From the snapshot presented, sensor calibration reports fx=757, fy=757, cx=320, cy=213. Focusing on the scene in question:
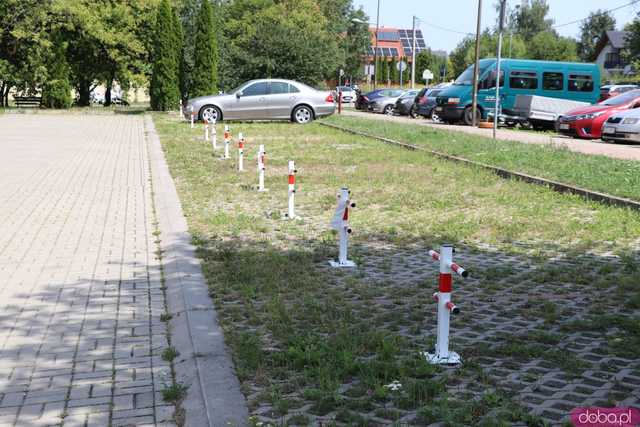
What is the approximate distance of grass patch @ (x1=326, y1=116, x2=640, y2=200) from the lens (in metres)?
11.4

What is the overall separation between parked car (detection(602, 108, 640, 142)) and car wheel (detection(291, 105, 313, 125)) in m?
10.5

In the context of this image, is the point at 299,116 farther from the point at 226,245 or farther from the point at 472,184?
the point at 226,245

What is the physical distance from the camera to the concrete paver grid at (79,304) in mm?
4078

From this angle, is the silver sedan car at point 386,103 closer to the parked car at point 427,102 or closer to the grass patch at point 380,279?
the parked car at point 427,102

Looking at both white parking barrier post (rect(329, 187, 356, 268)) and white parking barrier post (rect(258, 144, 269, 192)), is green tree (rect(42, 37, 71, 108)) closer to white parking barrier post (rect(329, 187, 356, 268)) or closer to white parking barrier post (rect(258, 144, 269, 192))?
white parking barrier post (rect(258, 144, 269, 192))

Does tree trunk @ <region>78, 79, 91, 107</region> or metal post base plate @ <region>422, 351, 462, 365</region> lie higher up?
tree trunk @ <region>78, 79, 91, 107</region>


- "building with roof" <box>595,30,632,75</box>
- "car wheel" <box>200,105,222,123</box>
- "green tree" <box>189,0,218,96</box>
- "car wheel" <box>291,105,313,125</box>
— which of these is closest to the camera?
"car wheel" <box>200,105,222,123</box>

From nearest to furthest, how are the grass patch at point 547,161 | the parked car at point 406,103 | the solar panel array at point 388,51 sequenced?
the grass patch at point 547,161
the parked car at point 406,103
the solar panel array at point 388,51

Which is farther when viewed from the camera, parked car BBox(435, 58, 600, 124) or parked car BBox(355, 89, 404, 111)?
parked car BBox(355, 89, 404, 111)

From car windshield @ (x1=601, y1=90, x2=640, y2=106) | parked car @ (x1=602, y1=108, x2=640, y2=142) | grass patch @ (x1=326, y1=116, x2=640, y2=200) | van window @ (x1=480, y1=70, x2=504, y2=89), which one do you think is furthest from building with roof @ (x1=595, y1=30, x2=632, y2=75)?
grass patch @ (x1=326, y1=116, x2=640, y2=200)

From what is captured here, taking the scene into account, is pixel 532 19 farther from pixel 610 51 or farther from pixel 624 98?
pixel 624 98

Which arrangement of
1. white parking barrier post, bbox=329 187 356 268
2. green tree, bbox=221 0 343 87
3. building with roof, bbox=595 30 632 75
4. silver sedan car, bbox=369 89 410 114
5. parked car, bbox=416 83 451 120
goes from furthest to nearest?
building with roof, bbox=595 30 632 75, silver sedan car, bbox=369 89 410 114, green tree, bbox=221 0 343 87, parked car, bbox=416 83 451 120, white parking barrier post, bbox=329 187 356 268

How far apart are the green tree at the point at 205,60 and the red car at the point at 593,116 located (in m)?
18.8

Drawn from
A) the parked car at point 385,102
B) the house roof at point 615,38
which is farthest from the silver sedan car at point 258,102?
the house roof at point 615,38
